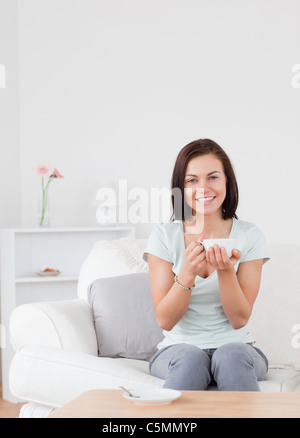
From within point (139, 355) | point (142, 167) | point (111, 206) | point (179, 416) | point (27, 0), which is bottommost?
point (139, 355)

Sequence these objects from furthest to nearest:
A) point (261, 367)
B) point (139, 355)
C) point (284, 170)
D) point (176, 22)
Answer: point (176, 22)
point (284, 170)
point (139, 355)
point (261, 367)

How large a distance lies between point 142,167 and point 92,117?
448 millimetres

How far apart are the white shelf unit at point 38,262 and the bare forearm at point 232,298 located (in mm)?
1949

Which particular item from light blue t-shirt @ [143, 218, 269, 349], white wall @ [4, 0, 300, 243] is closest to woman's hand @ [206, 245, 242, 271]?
light blue t-shirt @ [143, 218, 269, 349]

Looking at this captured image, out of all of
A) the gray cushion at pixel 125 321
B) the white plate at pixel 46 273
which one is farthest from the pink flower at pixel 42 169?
the gray cushion at pixel 125 321

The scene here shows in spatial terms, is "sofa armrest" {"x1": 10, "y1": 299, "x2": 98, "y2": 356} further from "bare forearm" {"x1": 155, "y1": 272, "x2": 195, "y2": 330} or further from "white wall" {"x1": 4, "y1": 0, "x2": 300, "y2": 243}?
"white wall" {"x1": 4, "y1": 0, "x2": 300, "y2": 243}

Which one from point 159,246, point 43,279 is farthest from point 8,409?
point 159,246

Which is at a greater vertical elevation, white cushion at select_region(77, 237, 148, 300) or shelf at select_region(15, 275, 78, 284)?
white cushion at select_region(77, 237, 148, 300)

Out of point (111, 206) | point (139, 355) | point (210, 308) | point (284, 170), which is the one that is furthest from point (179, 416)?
point (111, 206)

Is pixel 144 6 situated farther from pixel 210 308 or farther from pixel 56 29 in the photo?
pixel 210 308

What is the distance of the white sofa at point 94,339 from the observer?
1.83 m

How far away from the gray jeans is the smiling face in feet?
1.34

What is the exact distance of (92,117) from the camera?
3883 millimetres

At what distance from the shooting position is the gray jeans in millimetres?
1576
